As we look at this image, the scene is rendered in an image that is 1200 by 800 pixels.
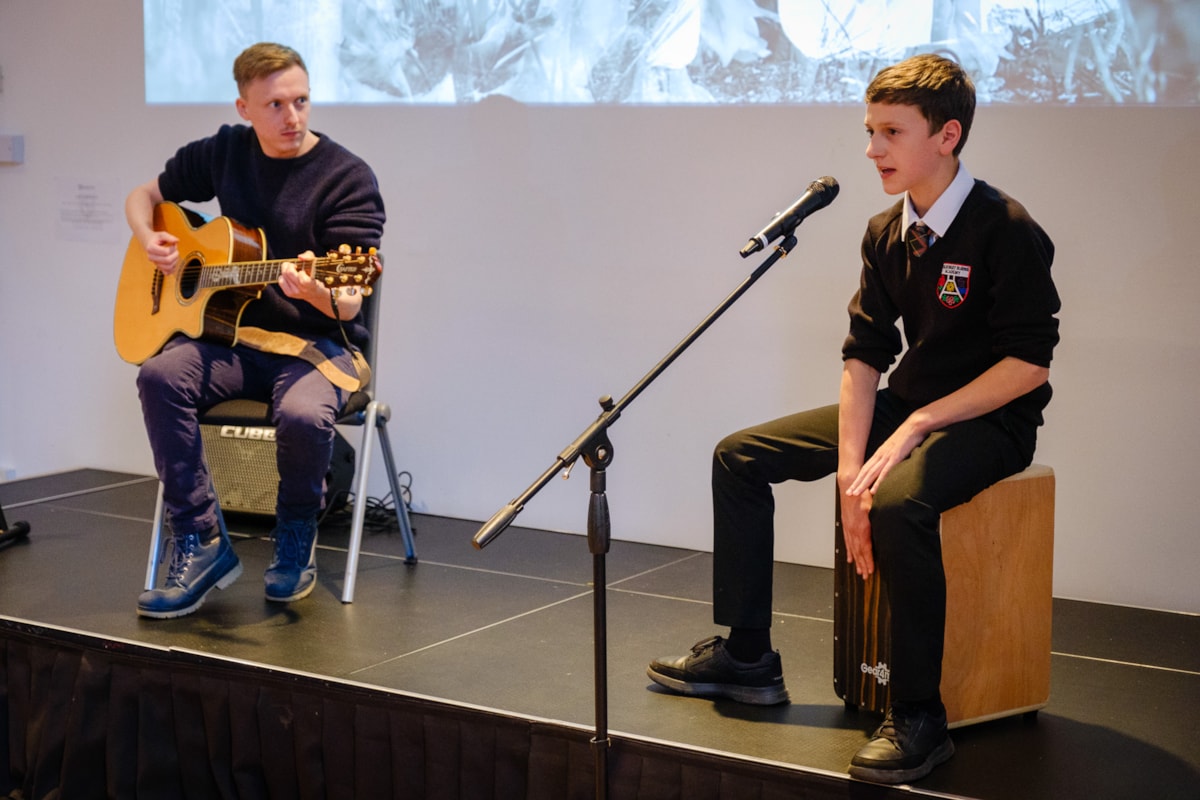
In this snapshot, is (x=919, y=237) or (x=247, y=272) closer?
(x=919, y=237)

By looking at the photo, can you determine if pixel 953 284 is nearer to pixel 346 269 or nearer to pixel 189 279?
pixel 346 269

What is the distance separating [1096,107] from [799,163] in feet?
2.52

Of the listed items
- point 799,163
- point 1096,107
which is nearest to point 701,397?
point 799,163

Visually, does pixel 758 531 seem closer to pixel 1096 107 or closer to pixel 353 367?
pixel 353 367

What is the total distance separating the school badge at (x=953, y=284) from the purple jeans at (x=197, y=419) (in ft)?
4.73

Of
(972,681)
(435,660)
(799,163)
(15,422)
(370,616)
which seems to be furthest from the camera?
(15,422)

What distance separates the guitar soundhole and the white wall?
108 centimetres

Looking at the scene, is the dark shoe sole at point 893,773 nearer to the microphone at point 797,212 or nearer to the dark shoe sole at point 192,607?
the microphone at point 797,212

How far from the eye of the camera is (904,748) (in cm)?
195

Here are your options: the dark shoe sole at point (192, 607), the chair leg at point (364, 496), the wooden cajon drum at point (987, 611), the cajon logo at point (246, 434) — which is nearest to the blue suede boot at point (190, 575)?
the dark shoe sole at point (192, 607)

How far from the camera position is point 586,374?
378 centimetres

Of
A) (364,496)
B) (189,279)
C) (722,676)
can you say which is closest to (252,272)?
(189,279)

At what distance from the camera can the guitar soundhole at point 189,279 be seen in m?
3.02

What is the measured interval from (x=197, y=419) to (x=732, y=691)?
4.63ft
